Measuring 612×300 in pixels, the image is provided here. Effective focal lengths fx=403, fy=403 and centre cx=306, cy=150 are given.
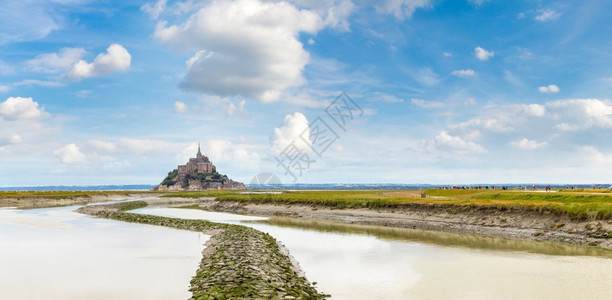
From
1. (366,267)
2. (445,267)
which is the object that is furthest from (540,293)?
(366,267)

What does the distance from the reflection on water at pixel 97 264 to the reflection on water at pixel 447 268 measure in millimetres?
7233

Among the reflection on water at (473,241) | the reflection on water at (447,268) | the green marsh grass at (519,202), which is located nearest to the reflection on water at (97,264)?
the reflection on water at (447,268)

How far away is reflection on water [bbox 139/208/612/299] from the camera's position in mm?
17219

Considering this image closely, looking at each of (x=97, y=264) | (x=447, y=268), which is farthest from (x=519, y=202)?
(x=97, y=264)

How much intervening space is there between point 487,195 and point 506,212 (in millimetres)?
21475

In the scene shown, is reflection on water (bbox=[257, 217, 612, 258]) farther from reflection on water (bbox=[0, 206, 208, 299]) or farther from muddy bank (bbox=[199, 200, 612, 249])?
reflection on water (bbox=[0, 206, 208, 299])

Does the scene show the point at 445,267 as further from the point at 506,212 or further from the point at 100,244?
the point at 100,244

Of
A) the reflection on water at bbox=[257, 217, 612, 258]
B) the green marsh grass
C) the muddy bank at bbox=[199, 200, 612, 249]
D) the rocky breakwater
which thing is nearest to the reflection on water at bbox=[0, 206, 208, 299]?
the rocky breakwater

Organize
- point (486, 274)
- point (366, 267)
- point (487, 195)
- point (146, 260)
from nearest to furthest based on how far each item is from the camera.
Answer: point (486, 274), point (366, 267), point (146, 260), point (487, 195)

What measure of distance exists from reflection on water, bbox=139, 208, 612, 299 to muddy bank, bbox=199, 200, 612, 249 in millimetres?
3618

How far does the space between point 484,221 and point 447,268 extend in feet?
68.1

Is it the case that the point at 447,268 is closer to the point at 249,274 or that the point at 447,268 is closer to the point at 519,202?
the point at 249,274

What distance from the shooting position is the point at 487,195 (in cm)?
6050

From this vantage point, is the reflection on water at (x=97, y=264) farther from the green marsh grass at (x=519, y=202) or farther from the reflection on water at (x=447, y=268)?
the green marsh grass at (x=519, y=202)
